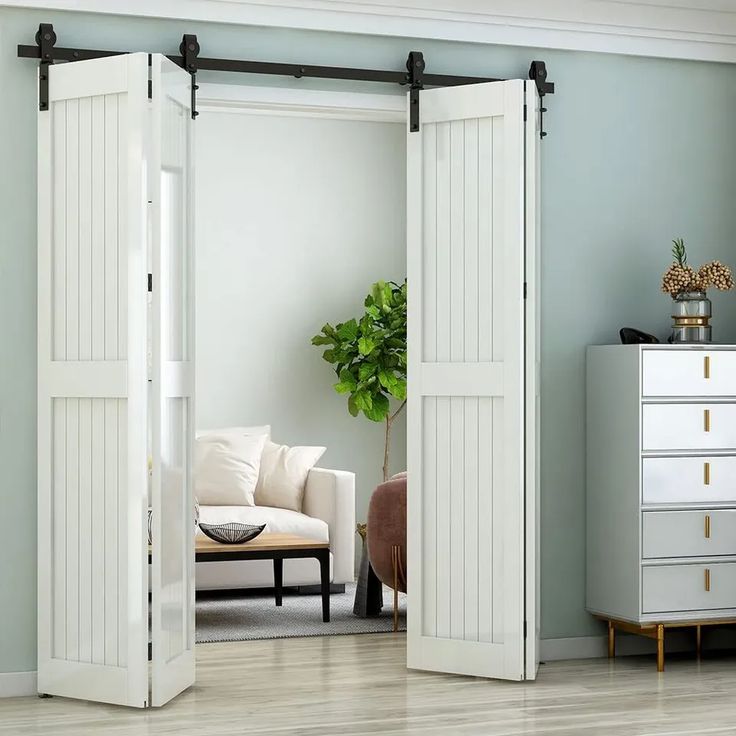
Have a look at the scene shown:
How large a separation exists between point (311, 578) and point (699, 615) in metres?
2.41

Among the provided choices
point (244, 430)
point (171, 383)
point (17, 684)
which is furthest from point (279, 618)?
point (171, 383)

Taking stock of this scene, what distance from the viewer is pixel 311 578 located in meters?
6.35

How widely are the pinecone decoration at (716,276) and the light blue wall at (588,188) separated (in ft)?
0.73

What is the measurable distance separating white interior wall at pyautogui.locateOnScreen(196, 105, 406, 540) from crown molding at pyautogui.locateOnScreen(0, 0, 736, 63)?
2840 millimetres

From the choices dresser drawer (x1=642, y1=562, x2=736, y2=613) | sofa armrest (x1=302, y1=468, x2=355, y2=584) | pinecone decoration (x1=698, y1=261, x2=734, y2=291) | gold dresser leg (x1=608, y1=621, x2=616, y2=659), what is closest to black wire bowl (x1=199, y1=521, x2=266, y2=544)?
sofa armrest (x1=302, y1=468, x2=355, y2=584)

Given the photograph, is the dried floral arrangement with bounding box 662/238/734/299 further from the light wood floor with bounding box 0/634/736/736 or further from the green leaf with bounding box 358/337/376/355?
the green leaf with bounding box 358/337/376/355

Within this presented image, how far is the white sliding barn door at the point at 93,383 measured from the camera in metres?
3.96

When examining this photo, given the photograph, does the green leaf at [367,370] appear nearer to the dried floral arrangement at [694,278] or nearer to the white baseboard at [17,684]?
the dried floral arrangement at [694,278]

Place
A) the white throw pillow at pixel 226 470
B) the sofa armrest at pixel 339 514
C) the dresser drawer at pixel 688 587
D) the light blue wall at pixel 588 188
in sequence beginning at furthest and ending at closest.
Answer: the white throw pillow at pixel 226 470 → the sofa armrest at pixel 339 514 → the light blue wall at pixel 588 188 → the dresser drawer at pixel 688 587

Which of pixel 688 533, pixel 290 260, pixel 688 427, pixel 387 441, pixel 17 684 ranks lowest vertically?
pixel 17 684

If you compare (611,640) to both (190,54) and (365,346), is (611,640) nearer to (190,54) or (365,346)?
(365,346)

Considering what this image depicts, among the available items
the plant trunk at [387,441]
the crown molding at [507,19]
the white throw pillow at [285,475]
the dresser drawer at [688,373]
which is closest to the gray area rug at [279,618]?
the white throw pillow at [285,475]

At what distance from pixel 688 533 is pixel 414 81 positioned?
2.05 metres

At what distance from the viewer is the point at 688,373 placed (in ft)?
14.9
